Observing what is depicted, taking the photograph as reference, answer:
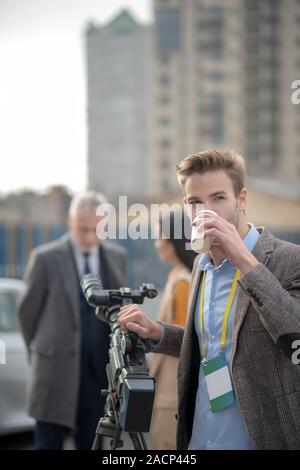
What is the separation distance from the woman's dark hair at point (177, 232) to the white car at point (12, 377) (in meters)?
3.15

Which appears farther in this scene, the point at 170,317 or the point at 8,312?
the point at 8,312

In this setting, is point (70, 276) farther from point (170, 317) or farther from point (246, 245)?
point (246, 245)

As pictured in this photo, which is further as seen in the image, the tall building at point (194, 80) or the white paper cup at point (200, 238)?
the tall building at point (194, 80)

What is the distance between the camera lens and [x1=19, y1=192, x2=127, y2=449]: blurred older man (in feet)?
15.0

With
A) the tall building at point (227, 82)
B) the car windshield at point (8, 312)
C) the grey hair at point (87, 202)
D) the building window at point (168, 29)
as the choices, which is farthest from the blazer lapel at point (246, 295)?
the building window at point (168, 29)

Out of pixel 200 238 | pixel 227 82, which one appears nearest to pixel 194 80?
pixel 227 82

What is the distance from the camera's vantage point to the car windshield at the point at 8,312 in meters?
7.55

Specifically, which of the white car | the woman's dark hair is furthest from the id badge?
the white car

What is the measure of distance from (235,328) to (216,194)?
0.39 meters

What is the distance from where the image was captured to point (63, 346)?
4.62 m

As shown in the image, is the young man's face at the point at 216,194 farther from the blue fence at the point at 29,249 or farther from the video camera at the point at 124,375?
the blue fence at the point at 29,249

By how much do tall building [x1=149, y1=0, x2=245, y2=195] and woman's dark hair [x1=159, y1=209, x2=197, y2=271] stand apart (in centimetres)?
7884
